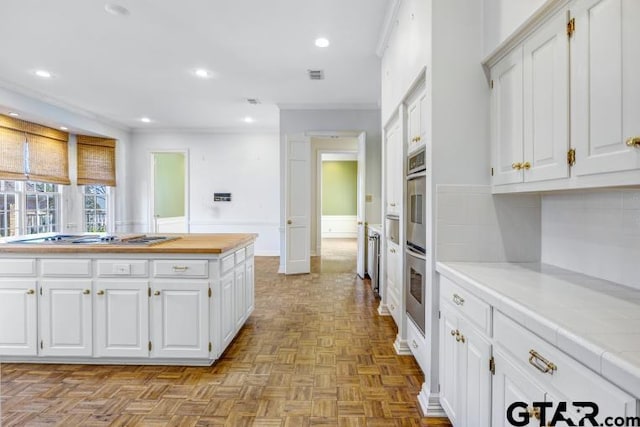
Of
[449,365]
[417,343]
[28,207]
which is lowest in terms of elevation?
[417,343]

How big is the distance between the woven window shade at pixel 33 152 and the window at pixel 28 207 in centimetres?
21

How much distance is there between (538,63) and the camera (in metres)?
1.53

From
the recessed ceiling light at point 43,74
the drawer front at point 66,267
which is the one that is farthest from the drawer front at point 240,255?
the recessed ceiling light at point 43,74

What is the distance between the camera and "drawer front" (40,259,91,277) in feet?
8.07

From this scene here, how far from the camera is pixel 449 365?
5.78 feet

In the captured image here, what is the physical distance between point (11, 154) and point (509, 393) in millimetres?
6630

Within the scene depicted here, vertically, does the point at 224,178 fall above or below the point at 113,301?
above

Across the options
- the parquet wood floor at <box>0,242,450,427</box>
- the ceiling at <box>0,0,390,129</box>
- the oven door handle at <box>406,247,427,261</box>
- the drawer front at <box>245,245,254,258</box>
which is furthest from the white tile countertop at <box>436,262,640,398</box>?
the ceiling at <box>0,0,390,129</box>

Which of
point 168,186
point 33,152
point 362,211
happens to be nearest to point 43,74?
point 33,152

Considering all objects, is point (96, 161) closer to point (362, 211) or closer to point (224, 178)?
point (224, 178)

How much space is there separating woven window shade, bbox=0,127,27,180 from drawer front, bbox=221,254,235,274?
4.44 metres

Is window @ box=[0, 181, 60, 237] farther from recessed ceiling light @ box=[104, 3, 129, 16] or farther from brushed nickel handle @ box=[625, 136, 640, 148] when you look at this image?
brushed nickel handle @ box=[625, 136, 640, 148]

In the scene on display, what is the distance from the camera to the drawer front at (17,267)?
97.3 inches

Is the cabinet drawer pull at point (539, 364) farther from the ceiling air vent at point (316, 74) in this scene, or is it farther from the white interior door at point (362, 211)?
the white interior door at point (362, 211)
